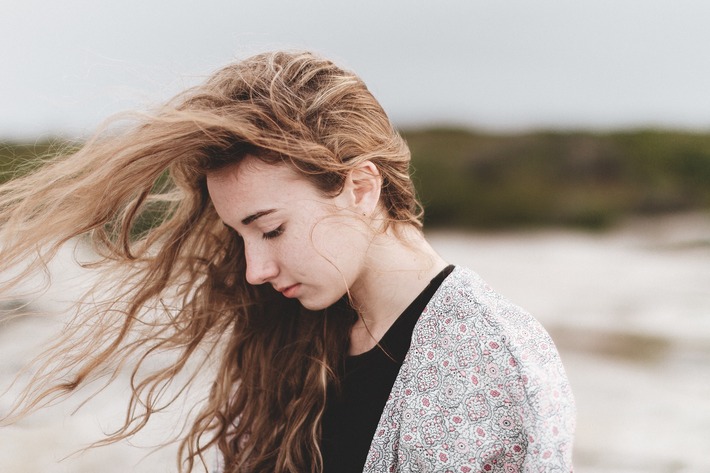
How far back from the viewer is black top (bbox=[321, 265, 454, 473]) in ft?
5.98

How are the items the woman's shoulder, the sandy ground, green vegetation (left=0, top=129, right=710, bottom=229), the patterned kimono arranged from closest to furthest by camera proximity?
1. the patterned kimono
2. the woman's shoulder
3. the sandy ground
4. green vegetation (left=0, top=129, right=710, bottom=229)

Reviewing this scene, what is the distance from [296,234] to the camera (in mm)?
1718

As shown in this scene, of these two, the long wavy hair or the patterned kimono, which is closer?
the patterned kimono

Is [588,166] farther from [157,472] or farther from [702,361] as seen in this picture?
[157,472]

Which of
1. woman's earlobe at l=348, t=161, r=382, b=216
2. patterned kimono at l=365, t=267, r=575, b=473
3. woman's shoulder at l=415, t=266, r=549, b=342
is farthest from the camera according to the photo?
woman's earlobe at l=348, t=161, r=382, b=216

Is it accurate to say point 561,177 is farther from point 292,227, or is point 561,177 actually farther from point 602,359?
point 292,227

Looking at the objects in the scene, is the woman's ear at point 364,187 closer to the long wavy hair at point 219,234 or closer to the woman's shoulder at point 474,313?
the long wavy hair at point 219,234

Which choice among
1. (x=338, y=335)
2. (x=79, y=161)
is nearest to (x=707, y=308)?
(x=338, y=335)

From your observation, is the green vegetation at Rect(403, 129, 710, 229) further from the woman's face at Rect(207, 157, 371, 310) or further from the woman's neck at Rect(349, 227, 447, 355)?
the woman's face at Rect(207, 157, 371, 310)

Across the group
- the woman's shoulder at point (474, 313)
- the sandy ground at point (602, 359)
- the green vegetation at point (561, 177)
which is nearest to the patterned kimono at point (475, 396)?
the woman's shoulder at point (474, 313)

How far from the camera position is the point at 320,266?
176 centimetres

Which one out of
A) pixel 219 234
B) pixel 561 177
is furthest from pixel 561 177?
pixel 219 234

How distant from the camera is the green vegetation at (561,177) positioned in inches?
499

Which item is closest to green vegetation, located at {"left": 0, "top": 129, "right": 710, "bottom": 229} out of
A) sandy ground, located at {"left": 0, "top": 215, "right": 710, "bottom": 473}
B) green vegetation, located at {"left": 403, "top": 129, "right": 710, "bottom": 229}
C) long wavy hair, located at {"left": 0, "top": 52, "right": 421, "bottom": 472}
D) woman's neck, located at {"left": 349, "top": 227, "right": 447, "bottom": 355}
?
green vegetation, located at {"left": 403, "top": 129, "right": 710, "bottom": 229}
